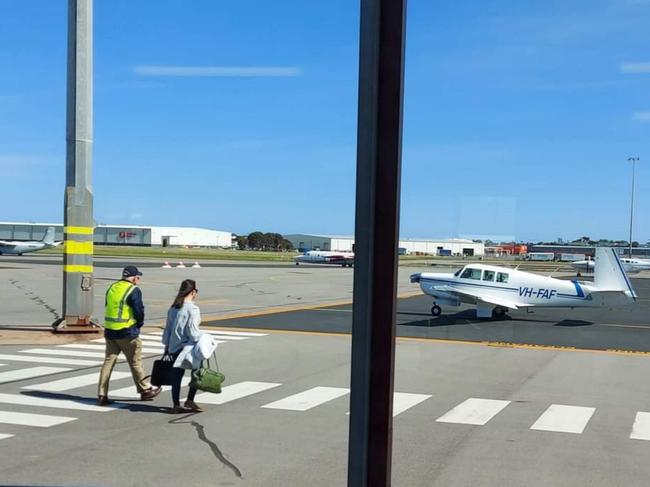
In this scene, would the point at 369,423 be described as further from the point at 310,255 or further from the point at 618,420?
the point at 618,420

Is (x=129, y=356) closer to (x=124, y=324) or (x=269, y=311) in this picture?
(x=124, y=324)

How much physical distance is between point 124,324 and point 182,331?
972 mm

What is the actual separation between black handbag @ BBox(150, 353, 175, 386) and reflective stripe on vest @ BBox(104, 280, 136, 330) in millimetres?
749

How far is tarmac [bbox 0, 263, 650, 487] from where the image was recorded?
512 centimetres

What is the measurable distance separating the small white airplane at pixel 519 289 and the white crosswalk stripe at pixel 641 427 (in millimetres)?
1517

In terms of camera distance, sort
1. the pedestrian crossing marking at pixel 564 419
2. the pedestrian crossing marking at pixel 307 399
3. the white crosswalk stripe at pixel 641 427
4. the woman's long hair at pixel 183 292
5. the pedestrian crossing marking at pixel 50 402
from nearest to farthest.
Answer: the white crosswalk stripe at pixel 641 427, the pedestrian crossing marking at pixel 564 419, the pedestrian crossing marking at pixel 307 399, the woman's long hair at pixel 183 292, the pedestrian crossing marking at pixel 50 402

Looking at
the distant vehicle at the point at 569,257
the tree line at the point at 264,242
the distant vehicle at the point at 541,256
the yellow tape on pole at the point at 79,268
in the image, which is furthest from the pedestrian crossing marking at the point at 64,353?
the distant vehicle at the point at 541,256

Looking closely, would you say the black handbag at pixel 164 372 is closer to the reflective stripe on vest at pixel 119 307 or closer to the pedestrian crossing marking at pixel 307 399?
the reflective stripe on vest at pixel 119 307

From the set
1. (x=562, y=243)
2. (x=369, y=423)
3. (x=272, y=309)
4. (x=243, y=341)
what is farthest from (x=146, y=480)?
(x=272, y=309)

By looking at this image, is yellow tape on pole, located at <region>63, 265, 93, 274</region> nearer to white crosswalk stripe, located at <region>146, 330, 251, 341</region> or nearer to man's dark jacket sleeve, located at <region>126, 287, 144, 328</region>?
white crosswalk stripe, located at <region>146, 330, 251, 341</region>

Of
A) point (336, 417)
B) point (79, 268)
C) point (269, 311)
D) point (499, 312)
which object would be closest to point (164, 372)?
point (336, 417)

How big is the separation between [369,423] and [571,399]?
5936 millimetres

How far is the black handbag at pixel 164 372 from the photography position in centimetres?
748

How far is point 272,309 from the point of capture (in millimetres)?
20625
